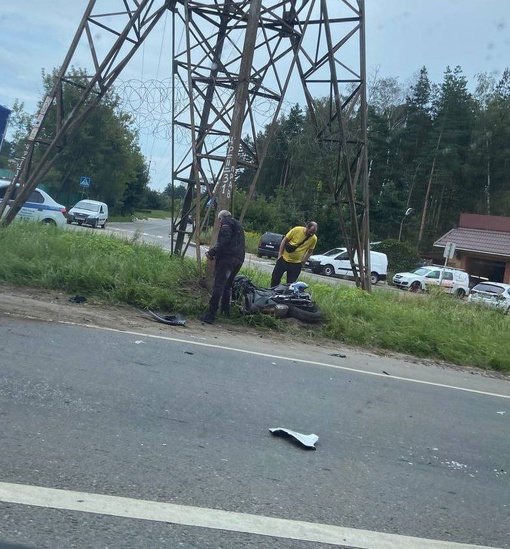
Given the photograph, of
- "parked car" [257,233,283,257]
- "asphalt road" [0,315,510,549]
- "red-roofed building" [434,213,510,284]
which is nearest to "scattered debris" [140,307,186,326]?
"asphalt road" [0,315,510,549]

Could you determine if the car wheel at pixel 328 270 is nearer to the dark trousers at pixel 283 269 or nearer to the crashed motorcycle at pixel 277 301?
the dark trousers at pixel 283 269

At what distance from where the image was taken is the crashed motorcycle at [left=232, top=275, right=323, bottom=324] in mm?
11344

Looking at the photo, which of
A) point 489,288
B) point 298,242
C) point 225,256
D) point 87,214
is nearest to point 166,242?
point 298,242

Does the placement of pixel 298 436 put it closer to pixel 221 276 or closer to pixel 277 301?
pixel 221 276

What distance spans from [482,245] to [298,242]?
36745 millimetres

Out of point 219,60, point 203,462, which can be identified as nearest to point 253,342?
point 203,462

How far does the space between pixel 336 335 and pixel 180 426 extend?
20.6ft

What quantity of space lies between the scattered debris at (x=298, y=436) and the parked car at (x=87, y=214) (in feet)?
94.1

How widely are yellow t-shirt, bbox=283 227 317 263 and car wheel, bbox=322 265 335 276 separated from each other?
2511 centimetres

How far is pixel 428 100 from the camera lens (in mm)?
56469

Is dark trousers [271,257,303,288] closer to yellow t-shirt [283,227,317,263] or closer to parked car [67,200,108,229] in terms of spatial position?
yellow t-shirt [283,227,317,263]

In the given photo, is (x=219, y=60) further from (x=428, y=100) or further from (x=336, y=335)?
(x=428, y=100)

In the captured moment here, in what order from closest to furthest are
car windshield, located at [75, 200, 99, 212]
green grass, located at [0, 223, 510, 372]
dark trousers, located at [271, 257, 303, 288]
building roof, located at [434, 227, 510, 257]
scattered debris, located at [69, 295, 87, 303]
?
scattered debris, located at [69, 295, 87, 303] → green grass, located at [0, 223, 510, 372] → dark trousers, located at [271, 257, 303, 288] → car windshield, located at [75, 200, 99, 212] → building roof, located at [434, 227, 510, 257]

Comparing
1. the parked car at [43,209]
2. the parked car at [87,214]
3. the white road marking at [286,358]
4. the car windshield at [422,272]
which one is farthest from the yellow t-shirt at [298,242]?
the car windshield at [422,272]
